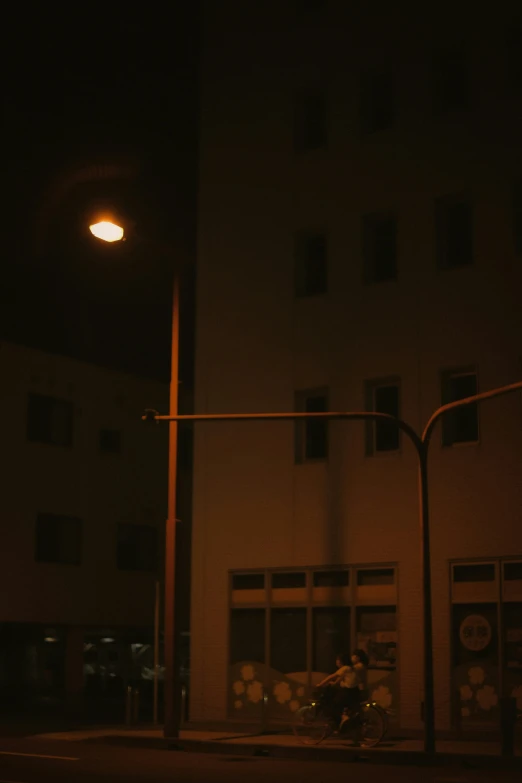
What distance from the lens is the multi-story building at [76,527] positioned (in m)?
38.6

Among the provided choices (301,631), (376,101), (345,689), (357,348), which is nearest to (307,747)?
(345,689)

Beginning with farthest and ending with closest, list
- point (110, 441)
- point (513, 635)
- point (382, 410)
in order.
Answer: point (110, 441), point (382, 410), point (513, 635)

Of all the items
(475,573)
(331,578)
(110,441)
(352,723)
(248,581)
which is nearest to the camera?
(352,723)

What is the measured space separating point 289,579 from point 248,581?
116cm

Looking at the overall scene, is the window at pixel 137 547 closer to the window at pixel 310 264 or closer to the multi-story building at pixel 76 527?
the multi-story building at pixel 76 527

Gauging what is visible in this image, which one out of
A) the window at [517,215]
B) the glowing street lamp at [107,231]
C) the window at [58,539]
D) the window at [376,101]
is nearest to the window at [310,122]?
the window at [376,101]

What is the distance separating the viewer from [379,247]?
27.2 metres

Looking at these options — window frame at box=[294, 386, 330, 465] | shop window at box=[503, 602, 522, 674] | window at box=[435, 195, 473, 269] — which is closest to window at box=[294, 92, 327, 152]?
window at box=[435, 195, 473, 269]

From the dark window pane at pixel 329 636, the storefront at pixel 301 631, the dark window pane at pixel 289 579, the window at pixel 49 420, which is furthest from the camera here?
the window at pixel 49 420

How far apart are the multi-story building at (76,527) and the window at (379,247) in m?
15.2

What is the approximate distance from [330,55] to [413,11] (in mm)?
2341

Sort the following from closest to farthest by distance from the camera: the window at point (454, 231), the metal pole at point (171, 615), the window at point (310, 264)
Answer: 1. the metal pole at point (171, 615)
2. the window at point (454, 231)
3. the window at point (310, 264)

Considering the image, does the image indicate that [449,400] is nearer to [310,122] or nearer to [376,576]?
[376,576]

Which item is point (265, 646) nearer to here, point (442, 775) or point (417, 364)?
point (417, 364)
